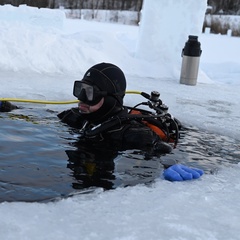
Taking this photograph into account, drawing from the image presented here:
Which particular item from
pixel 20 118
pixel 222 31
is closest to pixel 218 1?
pixel 222 31

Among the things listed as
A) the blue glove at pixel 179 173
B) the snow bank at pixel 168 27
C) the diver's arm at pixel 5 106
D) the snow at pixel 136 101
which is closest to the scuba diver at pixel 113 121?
the blue glove at pixel 179 173

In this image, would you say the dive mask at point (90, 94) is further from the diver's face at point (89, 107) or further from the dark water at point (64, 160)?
the dark water at point (64, 160)

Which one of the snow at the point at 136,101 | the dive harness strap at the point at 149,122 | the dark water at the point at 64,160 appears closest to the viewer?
the snow at the point at 136,101

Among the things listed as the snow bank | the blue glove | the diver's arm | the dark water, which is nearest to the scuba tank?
the dark water

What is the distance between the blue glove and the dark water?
4.2 inches

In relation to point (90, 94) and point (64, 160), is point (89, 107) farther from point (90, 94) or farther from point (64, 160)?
point (64, 160)

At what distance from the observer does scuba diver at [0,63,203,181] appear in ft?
11.2

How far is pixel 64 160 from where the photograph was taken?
10.2 feet

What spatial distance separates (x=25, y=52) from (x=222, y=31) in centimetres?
2325

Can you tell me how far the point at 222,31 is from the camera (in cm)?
2884

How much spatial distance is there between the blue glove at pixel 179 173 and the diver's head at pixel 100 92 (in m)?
0.95

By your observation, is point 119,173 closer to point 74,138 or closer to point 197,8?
point 74,138

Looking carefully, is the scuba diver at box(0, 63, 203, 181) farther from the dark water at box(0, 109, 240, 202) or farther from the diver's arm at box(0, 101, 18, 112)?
the diver's arm at box(0, 101, 18, 112)

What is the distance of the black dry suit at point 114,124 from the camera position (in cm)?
341
